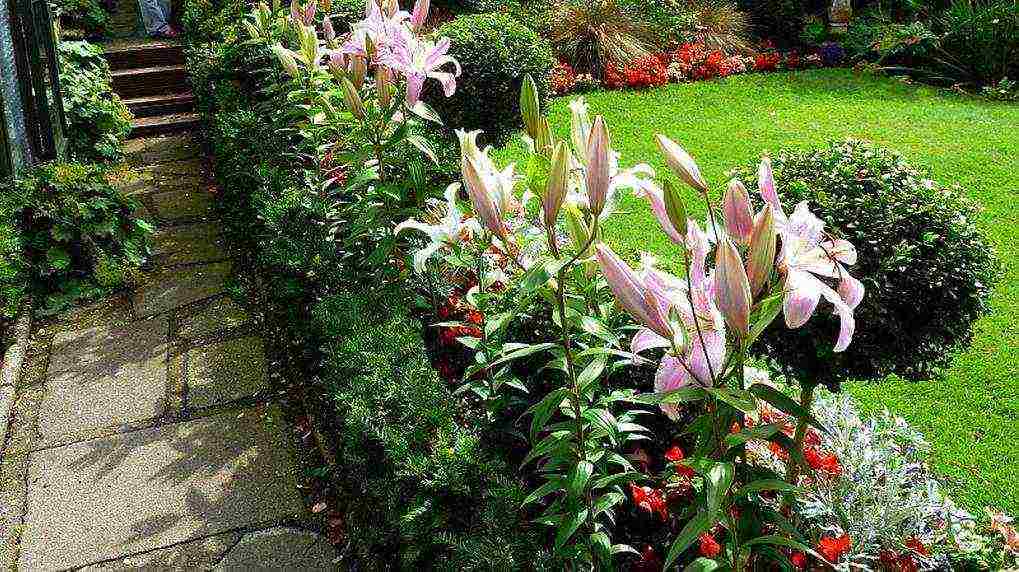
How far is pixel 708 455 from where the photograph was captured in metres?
1.69

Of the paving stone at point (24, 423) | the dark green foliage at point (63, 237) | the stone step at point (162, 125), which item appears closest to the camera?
the paving stone at point (24, 423)

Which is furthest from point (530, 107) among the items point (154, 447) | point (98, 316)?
point (98, 316)

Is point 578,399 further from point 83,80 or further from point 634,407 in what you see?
point 83,80

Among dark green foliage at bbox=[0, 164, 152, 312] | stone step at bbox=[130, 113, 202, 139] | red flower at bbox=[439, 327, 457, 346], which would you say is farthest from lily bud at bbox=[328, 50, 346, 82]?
stone step at bbox=[130, 113, 202, 139]

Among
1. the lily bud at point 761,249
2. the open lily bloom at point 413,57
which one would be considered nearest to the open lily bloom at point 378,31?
the open lily bloom at point 413,57

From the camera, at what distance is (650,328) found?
1.48 m

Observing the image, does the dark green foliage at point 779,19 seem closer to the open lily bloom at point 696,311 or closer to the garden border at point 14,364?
the garden border at point 14,364

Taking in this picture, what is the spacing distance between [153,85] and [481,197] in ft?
25.3

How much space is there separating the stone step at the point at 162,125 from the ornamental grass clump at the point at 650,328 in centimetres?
594

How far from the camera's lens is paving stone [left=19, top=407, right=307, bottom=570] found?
3059 mm

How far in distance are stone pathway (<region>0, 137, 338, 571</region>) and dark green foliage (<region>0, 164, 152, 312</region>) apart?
0.17 metres

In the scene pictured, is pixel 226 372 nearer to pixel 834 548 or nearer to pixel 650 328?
pixel 834 548

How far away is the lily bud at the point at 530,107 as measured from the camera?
71.2 inches

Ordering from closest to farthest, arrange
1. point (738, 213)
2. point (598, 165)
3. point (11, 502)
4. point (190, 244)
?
point (738, 213) → point (598, 165) → point (11, 502) → point (190, 244)
